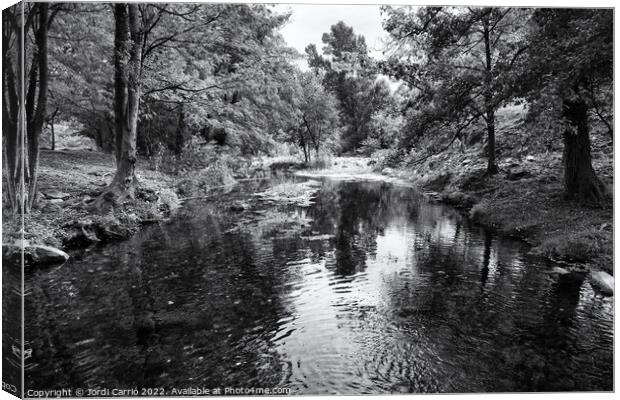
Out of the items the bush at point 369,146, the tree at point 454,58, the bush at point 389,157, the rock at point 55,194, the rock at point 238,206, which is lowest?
the rock at point 238,206

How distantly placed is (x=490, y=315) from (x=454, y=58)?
333 inches

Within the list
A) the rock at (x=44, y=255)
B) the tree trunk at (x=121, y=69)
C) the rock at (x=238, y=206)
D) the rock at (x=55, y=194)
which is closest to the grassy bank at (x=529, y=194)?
the rock at (x=238, y=206)

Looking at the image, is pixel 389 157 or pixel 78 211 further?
pixel 389 157

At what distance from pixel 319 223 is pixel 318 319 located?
6.61 m

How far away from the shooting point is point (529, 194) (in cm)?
1198

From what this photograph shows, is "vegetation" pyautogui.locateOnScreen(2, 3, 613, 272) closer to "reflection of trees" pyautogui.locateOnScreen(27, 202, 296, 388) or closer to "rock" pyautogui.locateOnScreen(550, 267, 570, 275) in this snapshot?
"rock" pyautogui.locateOnScreen(550, 267, 570, 275)

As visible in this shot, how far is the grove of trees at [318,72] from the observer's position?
608 cm

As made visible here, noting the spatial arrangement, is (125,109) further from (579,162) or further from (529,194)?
(579,162)

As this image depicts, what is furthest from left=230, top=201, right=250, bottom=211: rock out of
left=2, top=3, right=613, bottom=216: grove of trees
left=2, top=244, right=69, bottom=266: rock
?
left=2, top=244, right=69, bottom=266: rock

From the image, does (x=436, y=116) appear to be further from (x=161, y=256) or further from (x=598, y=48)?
(x=161, y=256)

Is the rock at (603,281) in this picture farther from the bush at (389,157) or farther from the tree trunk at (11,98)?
the tree trunk at (11,98)

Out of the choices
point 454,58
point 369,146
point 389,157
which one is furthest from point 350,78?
point 454,58

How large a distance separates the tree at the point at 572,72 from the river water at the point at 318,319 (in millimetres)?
2233

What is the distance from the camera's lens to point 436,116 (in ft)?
39.4
